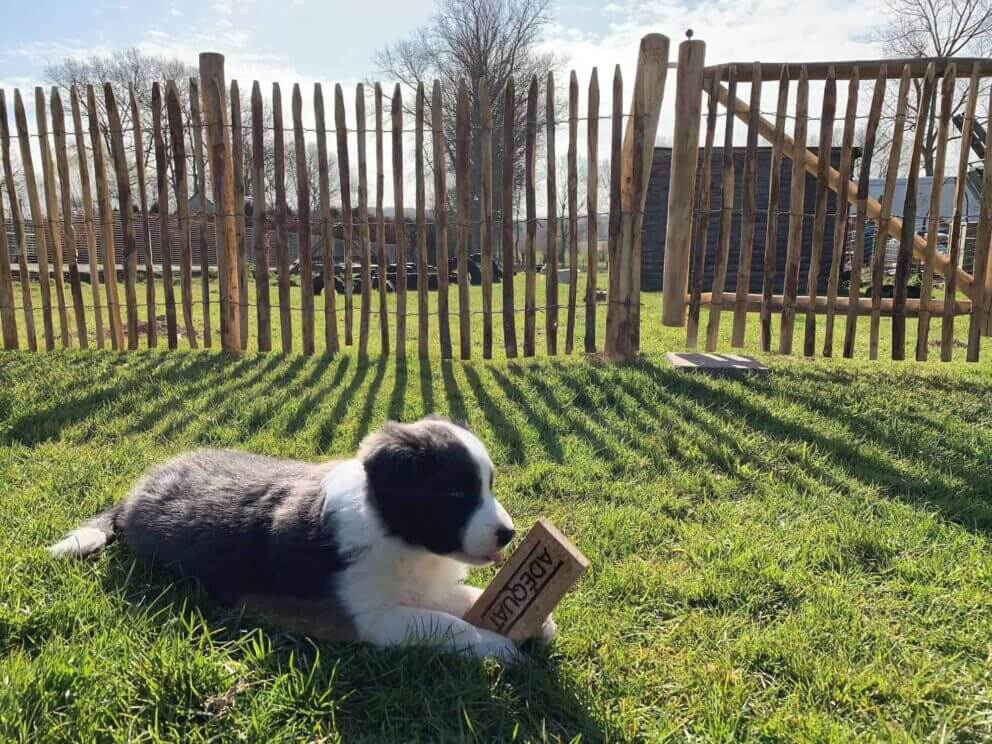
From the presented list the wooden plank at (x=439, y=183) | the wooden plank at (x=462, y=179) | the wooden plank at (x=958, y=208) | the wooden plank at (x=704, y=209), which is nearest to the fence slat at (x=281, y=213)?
the wooden plank at (x=439, y=183)

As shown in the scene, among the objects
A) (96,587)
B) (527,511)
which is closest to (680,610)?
(527,511)

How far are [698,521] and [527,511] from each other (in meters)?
0.91

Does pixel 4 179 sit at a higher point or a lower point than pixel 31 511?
higher

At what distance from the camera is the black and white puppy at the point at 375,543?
2.36 m

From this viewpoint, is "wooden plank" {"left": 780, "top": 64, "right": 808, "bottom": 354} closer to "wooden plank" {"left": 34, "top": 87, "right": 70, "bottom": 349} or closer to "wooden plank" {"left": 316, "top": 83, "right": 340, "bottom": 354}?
"wooden plank" {"left": 316, "top": 83, "right": 340, "bottom": 354}

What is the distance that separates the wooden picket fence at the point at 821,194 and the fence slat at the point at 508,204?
1583 millimetres

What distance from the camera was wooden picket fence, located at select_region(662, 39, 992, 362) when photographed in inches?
255

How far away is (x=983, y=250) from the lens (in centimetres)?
678

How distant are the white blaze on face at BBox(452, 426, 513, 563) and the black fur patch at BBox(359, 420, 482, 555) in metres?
0.02

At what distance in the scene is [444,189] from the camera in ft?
22.1

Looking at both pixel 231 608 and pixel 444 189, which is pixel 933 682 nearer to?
pixel 231 608

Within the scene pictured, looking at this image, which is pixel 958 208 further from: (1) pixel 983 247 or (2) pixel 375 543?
(2) pixel 375 543

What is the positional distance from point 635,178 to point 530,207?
1.08m

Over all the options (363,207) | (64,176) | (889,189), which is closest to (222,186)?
(363,207)
